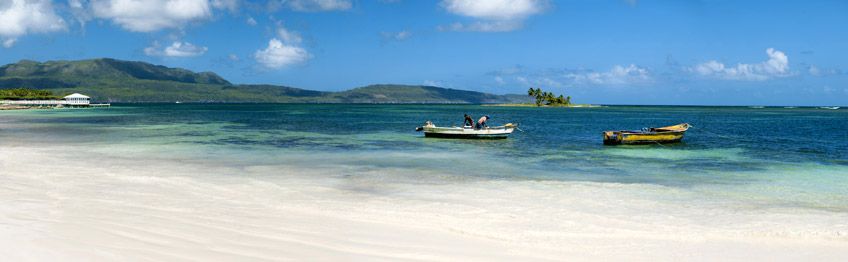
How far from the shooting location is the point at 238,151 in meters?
31.6

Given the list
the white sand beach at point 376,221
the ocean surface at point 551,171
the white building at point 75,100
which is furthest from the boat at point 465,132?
the white building at point 75,100

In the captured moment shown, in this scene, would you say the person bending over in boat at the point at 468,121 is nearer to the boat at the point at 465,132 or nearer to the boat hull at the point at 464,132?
the boat at the point at 465,132

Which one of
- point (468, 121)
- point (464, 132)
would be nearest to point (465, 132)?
point (464, 132)

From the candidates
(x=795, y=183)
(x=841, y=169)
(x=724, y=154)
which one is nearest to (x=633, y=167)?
(x=795, y=183)

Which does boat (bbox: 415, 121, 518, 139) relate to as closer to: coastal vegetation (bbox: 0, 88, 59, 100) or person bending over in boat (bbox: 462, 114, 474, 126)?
person bending over in boat (bbox: 462, 114, 474, 126)

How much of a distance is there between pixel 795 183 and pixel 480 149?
656 inches

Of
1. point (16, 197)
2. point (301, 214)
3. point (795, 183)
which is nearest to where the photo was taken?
point (301, 214)

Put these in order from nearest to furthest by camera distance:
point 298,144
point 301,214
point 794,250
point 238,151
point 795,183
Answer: point 794,250, point 301,214, point 795,183, point 238,151, point 298,144

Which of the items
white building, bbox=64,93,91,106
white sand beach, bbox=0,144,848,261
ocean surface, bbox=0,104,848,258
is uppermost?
white building, bbox=64,93,91,106

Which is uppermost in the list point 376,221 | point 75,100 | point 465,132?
point 75,100

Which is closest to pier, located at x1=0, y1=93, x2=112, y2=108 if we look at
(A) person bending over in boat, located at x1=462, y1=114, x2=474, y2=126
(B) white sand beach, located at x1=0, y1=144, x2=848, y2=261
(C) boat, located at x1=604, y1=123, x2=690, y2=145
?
(A) person bending over in boat, located at x1=462, y1=114, x2=474, y2=126

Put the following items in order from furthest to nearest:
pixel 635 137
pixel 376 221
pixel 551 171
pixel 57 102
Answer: pixel 57 102 → pixel 635 137 → pixel 551 171 → pixel 376 221

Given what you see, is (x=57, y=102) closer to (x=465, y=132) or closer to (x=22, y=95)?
(x=22, y=95)

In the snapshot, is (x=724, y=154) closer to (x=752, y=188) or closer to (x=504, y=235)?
(x=752, y=188)
